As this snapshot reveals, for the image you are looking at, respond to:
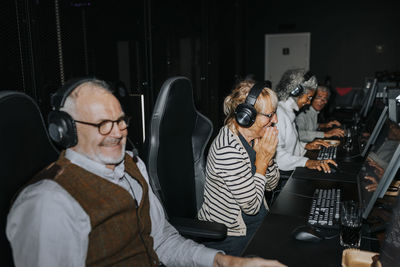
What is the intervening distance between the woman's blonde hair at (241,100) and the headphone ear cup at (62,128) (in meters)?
0.82

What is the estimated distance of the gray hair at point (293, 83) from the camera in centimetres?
265

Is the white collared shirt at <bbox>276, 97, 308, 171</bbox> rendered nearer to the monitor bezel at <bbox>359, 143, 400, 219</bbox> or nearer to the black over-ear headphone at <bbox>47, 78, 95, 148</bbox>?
the monitor bezel at <bbox>359, 143, 400, 219</bbox>

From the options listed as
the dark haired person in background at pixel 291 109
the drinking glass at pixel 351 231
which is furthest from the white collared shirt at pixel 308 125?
the drinking glass at pixel 351 231

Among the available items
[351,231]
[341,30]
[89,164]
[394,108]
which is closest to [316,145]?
[394,108]

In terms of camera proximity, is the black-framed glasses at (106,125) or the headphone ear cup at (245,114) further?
the headphone ear cup at (245,114)

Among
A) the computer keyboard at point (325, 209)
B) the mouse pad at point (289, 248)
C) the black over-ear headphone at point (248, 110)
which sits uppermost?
the black over-ear headphone at point (248, 110)

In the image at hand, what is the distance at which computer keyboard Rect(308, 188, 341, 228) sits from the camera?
133cm

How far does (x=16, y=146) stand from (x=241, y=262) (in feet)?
2.38

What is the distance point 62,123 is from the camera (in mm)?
970

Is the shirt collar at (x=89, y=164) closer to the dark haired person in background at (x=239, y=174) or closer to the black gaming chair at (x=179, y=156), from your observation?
the black gaming chair at (x=179, y=156)

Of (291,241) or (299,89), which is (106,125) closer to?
(291,241)

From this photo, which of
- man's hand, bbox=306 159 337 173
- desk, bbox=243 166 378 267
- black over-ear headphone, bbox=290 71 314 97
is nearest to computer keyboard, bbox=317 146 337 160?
man's hand, bbox=306 159 337 173

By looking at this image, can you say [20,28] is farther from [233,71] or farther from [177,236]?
[233,71]

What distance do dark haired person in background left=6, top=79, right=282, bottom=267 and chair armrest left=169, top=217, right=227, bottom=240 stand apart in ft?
0.28
